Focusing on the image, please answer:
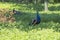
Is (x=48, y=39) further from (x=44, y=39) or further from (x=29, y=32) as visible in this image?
(x=29, y=32)

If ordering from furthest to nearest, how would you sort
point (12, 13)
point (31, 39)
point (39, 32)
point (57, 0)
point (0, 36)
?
point (57, 0), point (12, 13), point (39, 32), point (0, 36), point (31, 39)

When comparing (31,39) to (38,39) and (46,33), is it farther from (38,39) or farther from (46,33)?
(46,33)

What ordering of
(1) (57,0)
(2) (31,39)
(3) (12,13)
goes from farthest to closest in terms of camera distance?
(1) (57,0) → (3) (12,13) → (2) (31,39)

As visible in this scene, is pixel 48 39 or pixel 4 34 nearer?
pixel 48 39

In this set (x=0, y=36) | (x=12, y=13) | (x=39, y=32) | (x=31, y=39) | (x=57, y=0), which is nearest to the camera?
(x=31, y=39)

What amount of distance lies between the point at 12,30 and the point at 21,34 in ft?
3.93

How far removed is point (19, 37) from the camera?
1196cm

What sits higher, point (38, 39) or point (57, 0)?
point (38, 39)

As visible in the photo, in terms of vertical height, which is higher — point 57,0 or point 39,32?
Result: point 39,32

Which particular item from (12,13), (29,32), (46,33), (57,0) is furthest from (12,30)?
(57,0)

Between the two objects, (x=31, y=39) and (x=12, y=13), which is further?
(x=12, y=13)

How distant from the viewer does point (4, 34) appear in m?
12.7

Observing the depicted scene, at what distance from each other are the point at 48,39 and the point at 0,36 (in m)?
2.33

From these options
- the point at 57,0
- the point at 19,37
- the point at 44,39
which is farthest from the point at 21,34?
the point at 57,0
